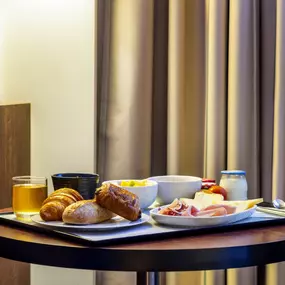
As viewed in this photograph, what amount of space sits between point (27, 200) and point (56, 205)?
114 millimetres

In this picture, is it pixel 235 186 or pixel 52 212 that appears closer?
pixel 52 212

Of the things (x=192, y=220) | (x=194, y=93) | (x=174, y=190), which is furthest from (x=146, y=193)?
(x=194, y=93)

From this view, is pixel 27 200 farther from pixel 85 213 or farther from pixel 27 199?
pixel 85 213

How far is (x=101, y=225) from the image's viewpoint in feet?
3.05

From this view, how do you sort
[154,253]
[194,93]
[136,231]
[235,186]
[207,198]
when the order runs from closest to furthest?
1. [154,253]
2. [136,231]
3. [207,198]
4. [235,186]
5. [194,93]

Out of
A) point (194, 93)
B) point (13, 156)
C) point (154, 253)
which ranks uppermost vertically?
point (194, 93)

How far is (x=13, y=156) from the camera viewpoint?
175 cm

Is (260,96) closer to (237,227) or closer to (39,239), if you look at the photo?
(237,227)

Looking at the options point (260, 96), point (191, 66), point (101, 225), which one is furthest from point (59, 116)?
point (101, 225)

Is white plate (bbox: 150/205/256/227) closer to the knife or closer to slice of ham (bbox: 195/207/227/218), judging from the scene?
slice of ham (bbox: 195/207/227/218)

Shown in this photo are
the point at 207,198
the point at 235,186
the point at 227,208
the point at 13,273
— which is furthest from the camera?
the point at 13,273

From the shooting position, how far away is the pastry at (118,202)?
953 mm

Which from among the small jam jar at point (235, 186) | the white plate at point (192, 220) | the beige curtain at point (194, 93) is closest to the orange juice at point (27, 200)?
the white plate at point (192, 220)

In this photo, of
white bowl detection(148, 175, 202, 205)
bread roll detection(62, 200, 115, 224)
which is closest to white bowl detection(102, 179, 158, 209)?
white bowl detection(148, 175, 202, 205)
